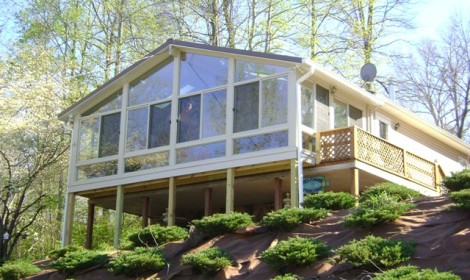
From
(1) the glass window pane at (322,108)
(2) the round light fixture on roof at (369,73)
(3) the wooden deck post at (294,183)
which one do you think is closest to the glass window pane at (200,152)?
(3) the wooden deck post at (294,183)

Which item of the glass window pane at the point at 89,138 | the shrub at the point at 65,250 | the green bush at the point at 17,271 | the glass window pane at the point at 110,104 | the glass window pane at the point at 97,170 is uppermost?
the glass window pane at the point at 110,104

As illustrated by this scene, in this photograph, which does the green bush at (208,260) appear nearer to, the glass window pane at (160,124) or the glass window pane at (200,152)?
the glass window pane at (200,152)

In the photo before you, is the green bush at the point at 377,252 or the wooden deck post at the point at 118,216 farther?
the wooden deck post at the point at 118,216

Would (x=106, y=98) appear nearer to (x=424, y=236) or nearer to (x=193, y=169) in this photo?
(x=193, y=169)

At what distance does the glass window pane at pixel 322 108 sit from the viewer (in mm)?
15945

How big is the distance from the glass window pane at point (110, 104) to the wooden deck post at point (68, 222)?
2.37 metres

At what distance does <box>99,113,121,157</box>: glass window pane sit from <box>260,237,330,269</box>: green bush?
891 cm

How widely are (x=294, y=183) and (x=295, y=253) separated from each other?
506cm

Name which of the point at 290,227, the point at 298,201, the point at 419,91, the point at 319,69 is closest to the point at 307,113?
the point at 319,69

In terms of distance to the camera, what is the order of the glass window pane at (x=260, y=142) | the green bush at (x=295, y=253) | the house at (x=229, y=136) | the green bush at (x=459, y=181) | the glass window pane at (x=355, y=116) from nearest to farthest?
the green bush at (x=295, y=253) → the green bush at (x=459, y=181) → the glass window pane at (x=260, y=142) → the house at (x=229, y=136) → the glass window pane at (x=355, y=116)

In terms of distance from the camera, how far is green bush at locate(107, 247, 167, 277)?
11156mm

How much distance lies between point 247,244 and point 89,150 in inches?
332

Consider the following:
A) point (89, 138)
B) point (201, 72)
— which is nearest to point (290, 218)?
point (201, 72)

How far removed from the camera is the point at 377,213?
10.1 metres
